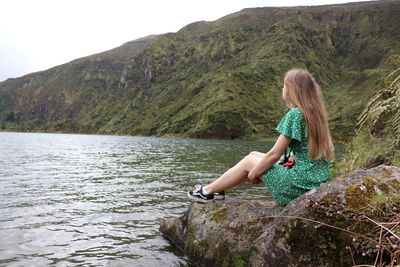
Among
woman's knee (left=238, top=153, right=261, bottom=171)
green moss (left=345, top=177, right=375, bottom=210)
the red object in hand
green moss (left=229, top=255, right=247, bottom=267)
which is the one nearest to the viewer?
green moss (left=345, top=177, right=375, bottom=210)

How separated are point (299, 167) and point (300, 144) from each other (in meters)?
0.38

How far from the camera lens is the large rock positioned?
373cm

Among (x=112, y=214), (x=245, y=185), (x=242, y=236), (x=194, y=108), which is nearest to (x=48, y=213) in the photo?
(x=112, y=214)

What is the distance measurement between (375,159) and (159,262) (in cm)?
824

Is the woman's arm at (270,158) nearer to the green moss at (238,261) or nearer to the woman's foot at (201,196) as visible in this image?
the woman's foot at (201,196)

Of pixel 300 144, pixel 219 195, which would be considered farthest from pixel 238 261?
pixel 300 144

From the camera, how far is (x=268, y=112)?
14900 cm

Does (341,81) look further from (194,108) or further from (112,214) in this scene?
(112,214)

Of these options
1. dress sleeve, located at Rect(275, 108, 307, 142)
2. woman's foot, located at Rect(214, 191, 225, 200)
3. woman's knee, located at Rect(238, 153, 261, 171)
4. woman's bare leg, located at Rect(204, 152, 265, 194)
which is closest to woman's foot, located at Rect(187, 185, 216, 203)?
woman's foot, located at Rect(214, 191, 225, 200)

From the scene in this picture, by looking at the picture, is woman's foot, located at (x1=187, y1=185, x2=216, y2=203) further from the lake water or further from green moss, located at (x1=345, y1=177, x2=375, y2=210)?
green moss, located at (x1=345, y1=177, x2=375, y2=210)

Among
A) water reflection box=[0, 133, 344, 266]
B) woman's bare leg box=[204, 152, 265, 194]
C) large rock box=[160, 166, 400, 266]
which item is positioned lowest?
water reflection box=[0, 133, 344, 266]

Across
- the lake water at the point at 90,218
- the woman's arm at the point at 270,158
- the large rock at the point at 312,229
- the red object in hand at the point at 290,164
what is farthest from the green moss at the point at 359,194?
the lake water at the point at 90,218

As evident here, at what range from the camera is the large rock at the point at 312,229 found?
3.73 meters

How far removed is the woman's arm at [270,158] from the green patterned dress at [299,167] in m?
0.13
